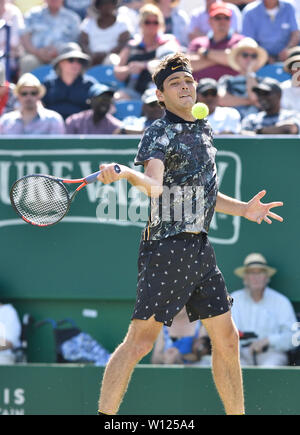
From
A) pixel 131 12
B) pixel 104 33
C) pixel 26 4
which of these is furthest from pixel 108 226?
pixel 26 4

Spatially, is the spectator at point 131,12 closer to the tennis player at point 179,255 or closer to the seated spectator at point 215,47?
the seated spectator at point 215,47

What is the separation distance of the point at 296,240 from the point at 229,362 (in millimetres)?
2103

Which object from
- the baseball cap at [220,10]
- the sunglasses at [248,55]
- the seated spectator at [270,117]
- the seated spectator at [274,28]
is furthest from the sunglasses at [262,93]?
the baseball cap at [220,10]

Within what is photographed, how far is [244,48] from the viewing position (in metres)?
7.82

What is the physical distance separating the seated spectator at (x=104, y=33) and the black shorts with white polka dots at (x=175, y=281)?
16.1 ft

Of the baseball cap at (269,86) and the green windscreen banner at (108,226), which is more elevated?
the baseball cap at (269,86)

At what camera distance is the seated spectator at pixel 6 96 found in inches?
307

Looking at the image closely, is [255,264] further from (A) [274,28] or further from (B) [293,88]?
(A) [274,28]

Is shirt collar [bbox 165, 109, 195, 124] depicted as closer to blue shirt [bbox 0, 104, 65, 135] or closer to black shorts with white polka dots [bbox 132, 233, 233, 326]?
black shorts with white polka dots [bbox 132, 233, 233, 326]

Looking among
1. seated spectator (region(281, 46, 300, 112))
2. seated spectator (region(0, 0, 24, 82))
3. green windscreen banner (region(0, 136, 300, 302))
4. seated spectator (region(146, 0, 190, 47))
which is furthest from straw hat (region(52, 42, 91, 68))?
seated spectator (region(281, 46, 300, 112))

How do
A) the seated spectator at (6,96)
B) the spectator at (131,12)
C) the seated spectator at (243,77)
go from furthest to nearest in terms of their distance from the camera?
1. the spectator at (131,12)
2. the seated spectator at (6,96)
3. the seated spectator at (243,77)

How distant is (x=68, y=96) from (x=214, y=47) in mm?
1465

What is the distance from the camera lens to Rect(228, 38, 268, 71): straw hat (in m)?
7.82

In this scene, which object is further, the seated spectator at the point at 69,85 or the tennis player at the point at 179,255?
the seated spectator at the point at 69,85
